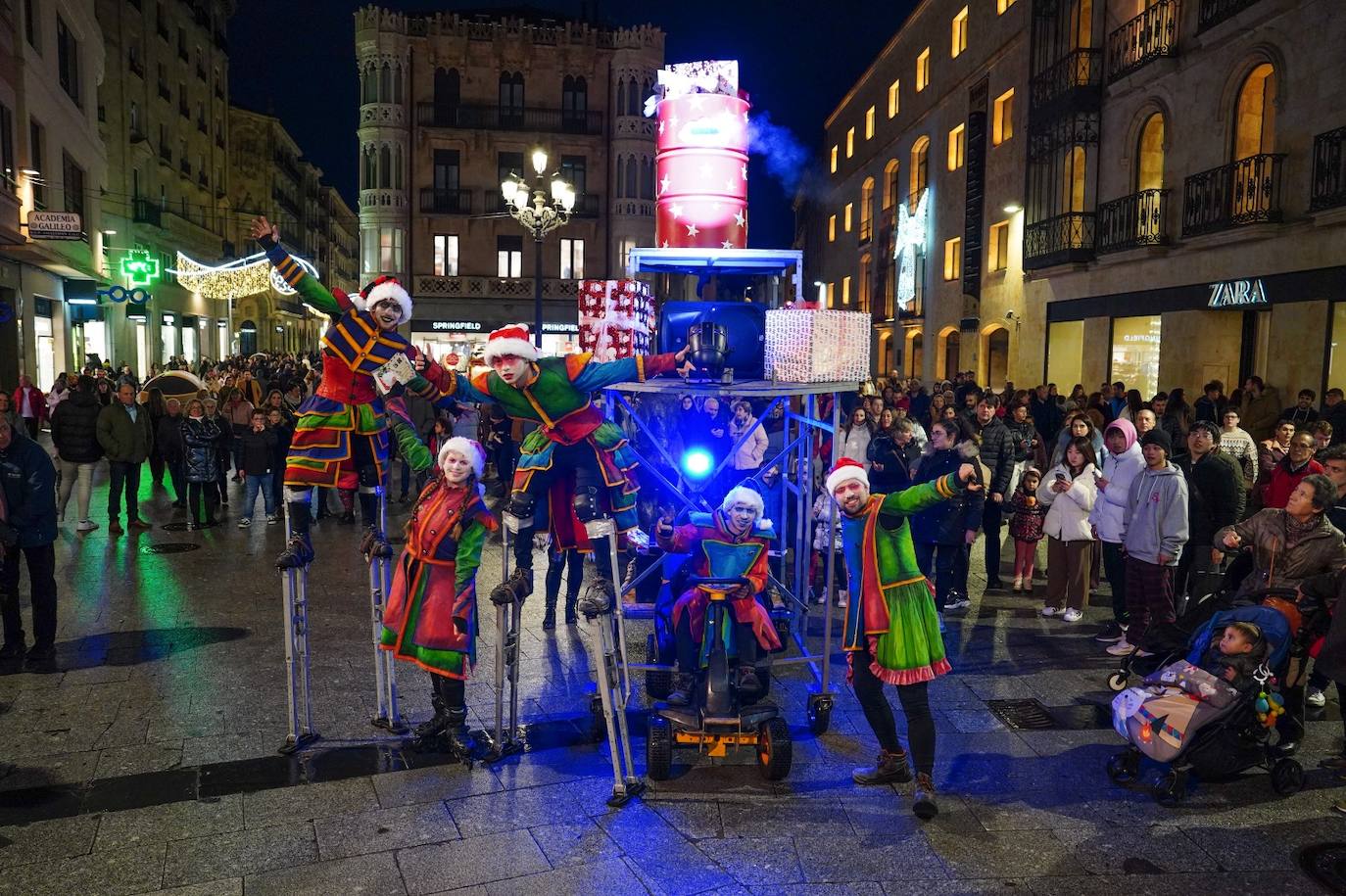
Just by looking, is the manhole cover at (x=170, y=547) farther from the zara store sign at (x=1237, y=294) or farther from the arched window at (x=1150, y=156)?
the arched window at (x=1150, y=156)

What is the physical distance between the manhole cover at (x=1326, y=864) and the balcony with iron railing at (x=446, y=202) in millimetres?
40049

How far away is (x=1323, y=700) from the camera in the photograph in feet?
22.0

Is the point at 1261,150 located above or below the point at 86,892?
above

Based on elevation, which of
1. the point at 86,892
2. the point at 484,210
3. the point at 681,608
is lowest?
the point at 86,892

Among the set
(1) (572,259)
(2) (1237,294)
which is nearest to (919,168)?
(1) (572,259)

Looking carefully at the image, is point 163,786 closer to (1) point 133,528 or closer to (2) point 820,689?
(2) point 820,689

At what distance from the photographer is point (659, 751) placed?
5.31 m

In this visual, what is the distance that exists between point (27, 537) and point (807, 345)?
573 cm

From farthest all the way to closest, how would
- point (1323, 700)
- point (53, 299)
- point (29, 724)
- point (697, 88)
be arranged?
point (53, 299), point (697, 88), point (1323, 700), point (29, 724)

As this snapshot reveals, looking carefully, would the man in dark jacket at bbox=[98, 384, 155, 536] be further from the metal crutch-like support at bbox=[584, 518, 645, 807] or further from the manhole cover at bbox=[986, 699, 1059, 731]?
the manhole cover at bbox=[986, 699, 1059, 731]

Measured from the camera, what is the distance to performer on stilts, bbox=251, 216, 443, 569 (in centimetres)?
597

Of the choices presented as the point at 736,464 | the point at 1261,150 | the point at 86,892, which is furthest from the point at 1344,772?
the point at 1261,150

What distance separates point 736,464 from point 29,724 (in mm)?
5737

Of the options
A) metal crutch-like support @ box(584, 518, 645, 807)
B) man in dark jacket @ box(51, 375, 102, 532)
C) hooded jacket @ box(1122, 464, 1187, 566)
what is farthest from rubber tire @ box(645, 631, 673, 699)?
man in dark jacket @ box(51, 375, 102, 532)
